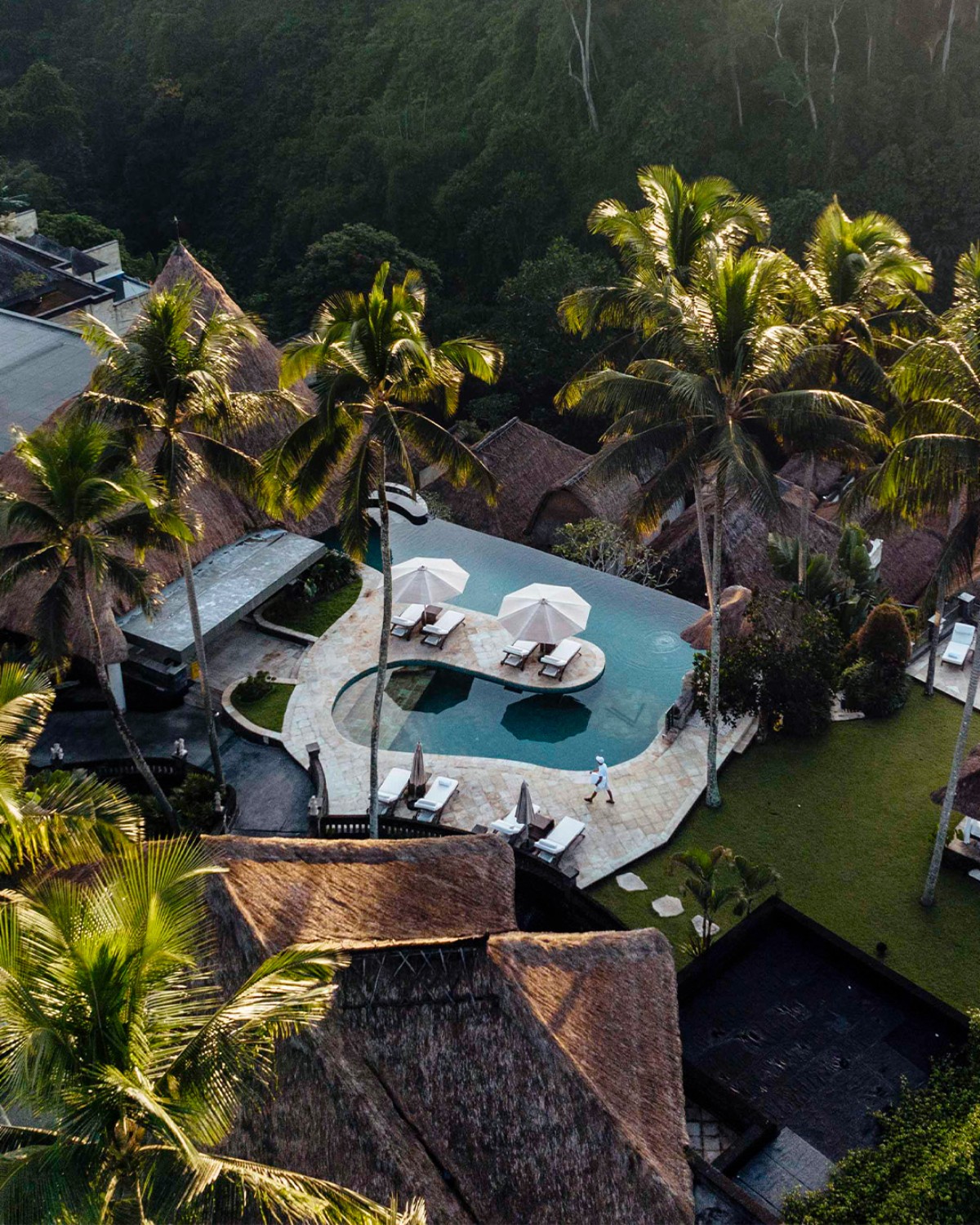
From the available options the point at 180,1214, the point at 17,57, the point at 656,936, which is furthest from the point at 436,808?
the point at 17,57

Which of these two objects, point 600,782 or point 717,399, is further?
point 600,782

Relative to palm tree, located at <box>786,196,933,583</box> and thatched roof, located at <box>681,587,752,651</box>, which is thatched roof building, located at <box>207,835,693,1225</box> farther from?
palm tree, located at <box>786,196,933,583</box>

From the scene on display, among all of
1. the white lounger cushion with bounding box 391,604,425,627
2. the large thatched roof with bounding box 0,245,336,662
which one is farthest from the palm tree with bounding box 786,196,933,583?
the large thatched roof with bounding box 0,245,336,662

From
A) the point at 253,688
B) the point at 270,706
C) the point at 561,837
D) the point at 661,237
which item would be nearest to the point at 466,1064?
the point at 561,837

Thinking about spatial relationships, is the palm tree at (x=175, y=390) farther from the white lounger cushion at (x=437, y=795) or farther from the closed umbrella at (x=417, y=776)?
the white lounger cushion at (x=437, y=795)

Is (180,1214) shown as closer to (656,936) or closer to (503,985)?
(503,985)

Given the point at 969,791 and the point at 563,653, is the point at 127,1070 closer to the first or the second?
the point at 969,791

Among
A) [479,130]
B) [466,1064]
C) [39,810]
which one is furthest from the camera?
[479,130]

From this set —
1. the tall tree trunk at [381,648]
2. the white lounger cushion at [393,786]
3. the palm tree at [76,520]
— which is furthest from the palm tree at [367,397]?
the white lounger cushion at [393,786]
